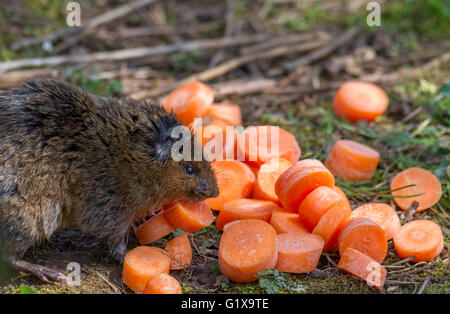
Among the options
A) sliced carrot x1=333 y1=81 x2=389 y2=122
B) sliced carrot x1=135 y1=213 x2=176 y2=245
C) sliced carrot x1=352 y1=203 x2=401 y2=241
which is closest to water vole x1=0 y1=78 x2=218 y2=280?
sliced carrot x1=135 y1=213 x2=176 y2=245

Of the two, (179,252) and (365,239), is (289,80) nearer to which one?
(365,239)

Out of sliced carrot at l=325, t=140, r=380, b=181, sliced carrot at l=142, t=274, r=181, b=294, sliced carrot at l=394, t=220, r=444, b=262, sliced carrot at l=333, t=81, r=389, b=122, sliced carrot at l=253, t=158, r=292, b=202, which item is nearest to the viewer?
sliced carrot at l=142, t=274, r=181, b=294

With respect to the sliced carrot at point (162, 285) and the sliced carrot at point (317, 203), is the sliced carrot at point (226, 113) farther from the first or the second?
the sliced carrot at point (162, 285)

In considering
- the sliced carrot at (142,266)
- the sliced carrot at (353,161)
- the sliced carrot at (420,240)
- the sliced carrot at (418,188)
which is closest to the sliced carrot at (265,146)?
the sliced carrot at (353,161)

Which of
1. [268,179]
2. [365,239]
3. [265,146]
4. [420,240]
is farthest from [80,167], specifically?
[420,240]

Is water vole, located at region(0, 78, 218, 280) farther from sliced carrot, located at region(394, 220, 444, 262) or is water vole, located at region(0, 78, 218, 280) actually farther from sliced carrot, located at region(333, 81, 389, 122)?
sliced carrot, located at region(333, 81, 389, 122)

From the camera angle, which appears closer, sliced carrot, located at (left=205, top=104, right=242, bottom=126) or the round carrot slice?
the round carrot slice
